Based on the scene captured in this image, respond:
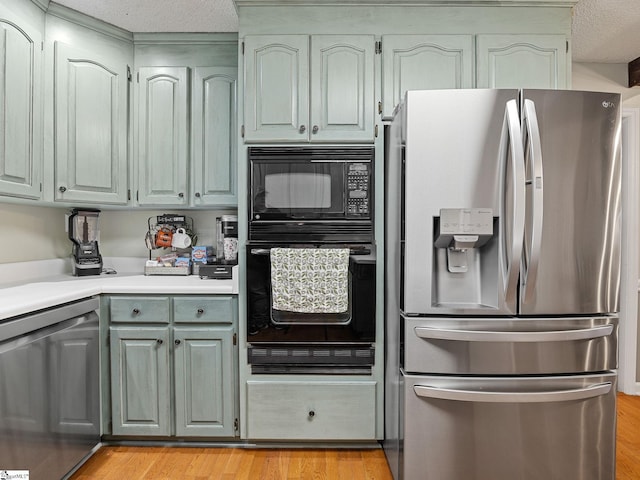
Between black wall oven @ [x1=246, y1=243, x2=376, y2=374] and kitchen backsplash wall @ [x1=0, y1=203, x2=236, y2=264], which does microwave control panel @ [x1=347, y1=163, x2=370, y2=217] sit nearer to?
black wall oven @ [x1=246, y1=243, x2=376, y2=374]

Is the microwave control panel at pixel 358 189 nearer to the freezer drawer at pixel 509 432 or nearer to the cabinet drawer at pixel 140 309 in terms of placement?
Answer: the freezer drawer at pixel 509 432

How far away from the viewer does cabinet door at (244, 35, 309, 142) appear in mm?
2102

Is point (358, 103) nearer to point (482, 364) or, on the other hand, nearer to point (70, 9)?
point (482, 364)

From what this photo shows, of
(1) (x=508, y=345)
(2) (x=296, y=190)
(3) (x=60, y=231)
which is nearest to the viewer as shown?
(1) (x=508, y=345)

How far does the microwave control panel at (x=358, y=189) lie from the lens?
2.07m

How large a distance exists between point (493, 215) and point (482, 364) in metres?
0.62

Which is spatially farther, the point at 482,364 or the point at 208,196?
Answer: the point at 208,196

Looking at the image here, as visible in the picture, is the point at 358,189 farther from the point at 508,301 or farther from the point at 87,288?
the point at 87,288

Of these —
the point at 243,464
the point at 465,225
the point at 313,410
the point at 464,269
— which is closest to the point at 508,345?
the point at 464,269

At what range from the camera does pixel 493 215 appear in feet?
5.30

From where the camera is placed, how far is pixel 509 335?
161cm

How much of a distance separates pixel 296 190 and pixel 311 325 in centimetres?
71

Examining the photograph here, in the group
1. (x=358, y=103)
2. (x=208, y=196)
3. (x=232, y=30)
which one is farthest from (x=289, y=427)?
(x=232, y=30)

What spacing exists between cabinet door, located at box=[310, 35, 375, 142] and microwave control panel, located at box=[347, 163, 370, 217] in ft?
0.53
